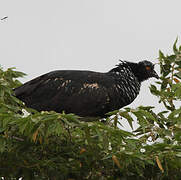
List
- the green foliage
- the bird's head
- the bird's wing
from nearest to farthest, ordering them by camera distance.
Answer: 1. the green foliage
2. the bird's wing
3. the bird's head

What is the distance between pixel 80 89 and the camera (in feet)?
22.6

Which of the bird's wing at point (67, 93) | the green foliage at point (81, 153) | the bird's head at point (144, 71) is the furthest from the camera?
the bird's head at point (144, 71)

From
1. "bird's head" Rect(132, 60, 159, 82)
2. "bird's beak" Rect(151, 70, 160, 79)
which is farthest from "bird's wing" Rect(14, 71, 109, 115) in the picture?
"bird's beak" Rect(151, 70, 160, 79)

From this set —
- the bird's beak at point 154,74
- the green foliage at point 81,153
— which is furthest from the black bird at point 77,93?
the green foliage at point 81,153

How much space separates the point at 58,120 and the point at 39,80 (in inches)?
127

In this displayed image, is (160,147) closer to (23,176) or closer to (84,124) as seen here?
(84,124)

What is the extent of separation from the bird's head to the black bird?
22.7 inches

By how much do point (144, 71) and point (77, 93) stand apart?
154 cm

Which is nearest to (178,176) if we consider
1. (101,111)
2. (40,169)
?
(40,169)

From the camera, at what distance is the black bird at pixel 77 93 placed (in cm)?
678

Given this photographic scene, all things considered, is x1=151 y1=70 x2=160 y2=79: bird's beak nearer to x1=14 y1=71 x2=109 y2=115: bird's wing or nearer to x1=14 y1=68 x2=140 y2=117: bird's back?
x1=14 y1=68 x2=140 y2=117: bird's back

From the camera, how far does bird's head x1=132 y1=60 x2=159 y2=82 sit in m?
7.77

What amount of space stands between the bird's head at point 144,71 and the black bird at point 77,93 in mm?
576

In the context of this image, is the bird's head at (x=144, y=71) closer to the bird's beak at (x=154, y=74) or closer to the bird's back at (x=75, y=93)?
the bird's beak at (x=154, y=74)
